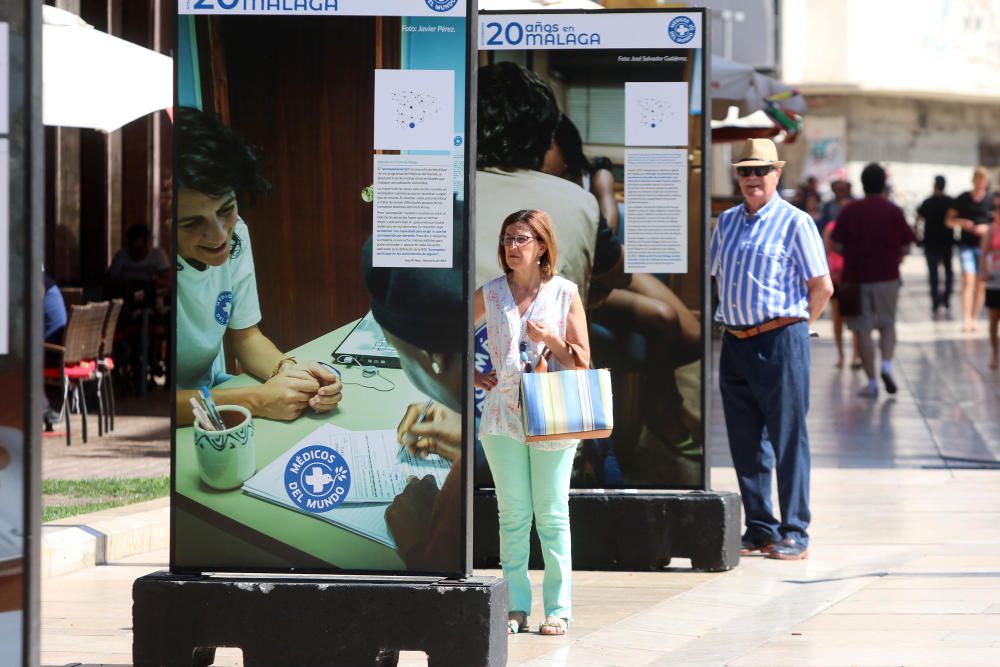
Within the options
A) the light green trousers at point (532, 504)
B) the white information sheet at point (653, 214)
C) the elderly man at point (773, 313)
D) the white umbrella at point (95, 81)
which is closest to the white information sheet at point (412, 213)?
the light green trousers at point (532, 504)

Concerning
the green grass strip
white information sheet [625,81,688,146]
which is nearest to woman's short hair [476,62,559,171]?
white information sheet [625,81,688,146]

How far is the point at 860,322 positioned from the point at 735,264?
29.1ft

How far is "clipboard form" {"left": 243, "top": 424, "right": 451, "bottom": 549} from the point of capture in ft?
20.1

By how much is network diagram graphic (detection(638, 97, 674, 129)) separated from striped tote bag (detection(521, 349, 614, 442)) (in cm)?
209

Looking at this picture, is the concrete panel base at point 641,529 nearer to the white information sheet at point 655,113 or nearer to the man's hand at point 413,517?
the white information sheet at point 655,113

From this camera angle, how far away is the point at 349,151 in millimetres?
6113

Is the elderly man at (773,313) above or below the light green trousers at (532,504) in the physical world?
above

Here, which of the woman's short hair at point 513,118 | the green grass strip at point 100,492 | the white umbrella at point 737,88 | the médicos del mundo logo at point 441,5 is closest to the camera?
the médicos del mundo logo at point 441,5

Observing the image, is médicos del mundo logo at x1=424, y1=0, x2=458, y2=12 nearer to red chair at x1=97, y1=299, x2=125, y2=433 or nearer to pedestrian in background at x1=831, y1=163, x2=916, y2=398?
red chair at x1=97, y1=299, x2=125, y2=433

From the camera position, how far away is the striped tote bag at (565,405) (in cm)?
667

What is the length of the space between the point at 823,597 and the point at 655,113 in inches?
93.2

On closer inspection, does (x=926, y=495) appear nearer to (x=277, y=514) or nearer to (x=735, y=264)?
(x=735, y=264)

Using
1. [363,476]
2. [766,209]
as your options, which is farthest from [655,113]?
[363,476]

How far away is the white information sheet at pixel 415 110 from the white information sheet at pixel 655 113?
8.61 ft
